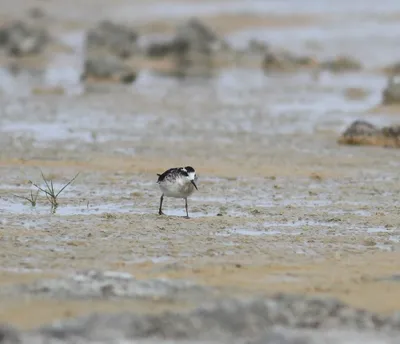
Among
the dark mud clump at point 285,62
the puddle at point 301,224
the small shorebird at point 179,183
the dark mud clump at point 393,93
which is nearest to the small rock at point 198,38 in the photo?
the dark mud clump at point 285,62

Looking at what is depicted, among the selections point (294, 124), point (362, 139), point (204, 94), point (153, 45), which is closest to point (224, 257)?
point (362, 139)

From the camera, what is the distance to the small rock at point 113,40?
41.5m

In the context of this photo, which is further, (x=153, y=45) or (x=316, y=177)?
(x=153, y=45)

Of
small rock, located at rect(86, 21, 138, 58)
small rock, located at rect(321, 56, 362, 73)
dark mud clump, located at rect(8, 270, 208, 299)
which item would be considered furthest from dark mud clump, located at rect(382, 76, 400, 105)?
dark mud clump, located at rect(8, 270, 208, 299)

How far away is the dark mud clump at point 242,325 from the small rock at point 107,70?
24760 mm

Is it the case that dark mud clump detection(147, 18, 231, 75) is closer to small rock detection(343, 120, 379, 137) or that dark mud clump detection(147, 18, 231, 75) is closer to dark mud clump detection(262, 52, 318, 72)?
dark mud clump detection(262, 52, 318, 72)

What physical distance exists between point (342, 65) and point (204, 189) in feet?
79.7

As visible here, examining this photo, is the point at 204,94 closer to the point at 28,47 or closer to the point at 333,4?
the point at 28,47

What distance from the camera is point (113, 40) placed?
41750mm

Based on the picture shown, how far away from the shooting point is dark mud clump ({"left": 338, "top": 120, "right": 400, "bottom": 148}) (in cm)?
1897

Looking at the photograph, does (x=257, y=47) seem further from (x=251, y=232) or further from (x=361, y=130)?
(x=251, y=232)

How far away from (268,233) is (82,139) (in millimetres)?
8367

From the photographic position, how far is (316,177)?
607 inches

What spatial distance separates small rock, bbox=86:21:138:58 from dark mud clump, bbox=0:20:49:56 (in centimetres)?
199
